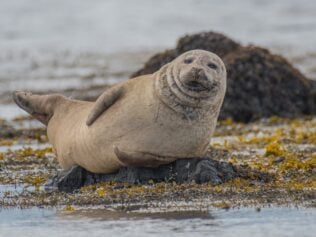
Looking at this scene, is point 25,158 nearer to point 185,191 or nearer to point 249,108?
point 185,191

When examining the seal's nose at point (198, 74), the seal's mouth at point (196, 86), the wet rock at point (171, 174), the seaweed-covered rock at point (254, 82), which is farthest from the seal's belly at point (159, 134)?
the seaweed-covered rock at point (254, 82)

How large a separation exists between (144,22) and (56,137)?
916 inches

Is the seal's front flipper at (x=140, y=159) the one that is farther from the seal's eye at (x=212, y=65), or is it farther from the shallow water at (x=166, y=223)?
the shallow water at (x=166, y=223)

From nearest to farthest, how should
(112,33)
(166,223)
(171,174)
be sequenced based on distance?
(166,223) < (171,174) < (112,33)

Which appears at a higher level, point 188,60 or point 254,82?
point 188,60

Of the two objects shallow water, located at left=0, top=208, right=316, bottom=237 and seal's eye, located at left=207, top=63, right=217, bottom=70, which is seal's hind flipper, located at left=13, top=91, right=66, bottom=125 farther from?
shallow water, located at left=0, top=208, right=316, bottom=237

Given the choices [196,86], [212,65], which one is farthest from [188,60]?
[196,86]

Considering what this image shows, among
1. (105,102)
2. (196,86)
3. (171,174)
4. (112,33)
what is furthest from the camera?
(112,33)

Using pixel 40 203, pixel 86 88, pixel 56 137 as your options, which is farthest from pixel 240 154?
pixel 86 88

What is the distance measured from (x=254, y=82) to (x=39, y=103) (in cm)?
534

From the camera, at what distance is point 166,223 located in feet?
24.0

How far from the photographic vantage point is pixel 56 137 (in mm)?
10094

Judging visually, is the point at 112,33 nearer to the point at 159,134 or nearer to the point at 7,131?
the point at 7,131

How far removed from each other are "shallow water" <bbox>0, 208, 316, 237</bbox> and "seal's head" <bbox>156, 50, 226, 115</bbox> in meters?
1.38
